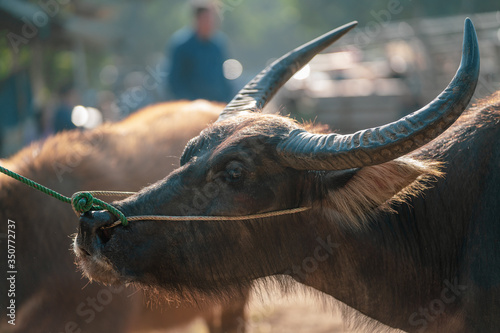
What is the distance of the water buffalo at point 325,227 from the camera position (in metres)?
2.79

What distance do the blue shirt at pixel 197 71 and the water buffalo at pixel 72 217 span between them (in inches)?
128

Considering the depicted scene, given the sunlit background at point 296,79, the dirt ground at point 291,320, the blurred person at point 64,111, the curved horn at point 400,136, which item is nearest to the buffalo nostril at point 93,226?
the curved horn at point 400,136

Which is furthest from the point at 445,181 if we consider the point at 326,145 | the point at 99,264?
the point at 99,264

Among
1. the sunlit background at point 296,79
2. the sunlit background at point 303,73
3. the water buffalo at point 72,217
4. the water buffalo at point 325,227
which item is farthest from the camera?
the sunlit background at point 303,73

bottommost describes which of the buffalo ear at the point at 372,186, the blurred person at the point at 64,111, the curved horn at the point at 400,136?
the blurred person at the point at 64,111

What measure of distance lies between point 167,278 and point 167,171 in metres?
1.44

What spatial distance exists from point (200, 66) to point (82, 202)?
5.26m

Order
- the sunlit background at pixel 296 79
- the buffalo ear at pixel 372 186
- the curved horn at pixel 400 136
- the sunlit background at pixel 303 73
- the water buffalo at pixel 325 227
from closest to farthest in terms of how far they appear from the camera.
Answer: the curved horn at pixel 400 136 < the buffalo ear at pixel 372 186 < the water buffalo at pixel 325 227 < the sunlit background at pixel 296 79 < the sunlit background at pixel 303 73

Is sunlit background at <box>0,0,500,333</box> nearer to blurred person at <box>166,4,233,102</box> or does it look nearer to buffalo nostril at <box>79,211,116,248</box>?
blurred person at <box>166,4,233,102</box>

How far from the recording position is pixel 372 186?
9.09 ft

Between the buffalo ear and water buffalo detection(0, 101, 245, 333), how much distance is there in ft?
3.41

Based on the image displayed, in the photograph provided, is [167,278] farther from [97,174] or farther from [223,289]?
[97,174]

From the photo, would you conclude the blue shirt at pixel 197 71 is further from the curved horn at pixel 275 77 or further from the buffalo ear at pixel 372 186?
the buffalo ear at pixel 372 186

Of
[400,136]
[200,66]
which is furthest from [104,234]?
[200,66]
